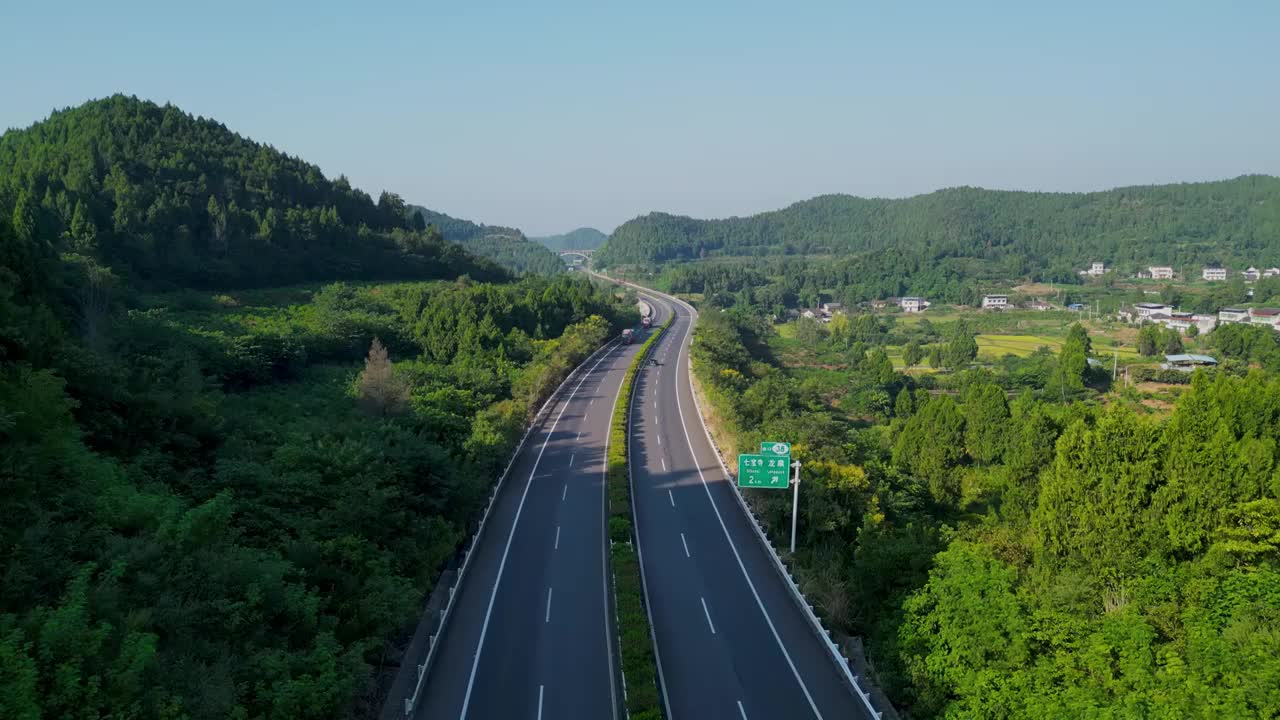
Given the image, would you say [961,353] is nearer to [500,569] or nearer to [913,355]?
[913,355]

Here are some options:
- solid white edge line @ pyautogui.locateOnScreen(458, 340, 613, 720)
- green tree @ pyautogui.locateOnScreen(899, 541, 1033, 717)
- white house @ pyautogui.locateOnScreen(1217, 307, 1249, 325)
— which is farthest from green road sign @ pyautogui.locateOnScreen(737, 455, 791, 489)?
white house @ pyautogui.locateOnScreen(1217, 307, 1249, 325)

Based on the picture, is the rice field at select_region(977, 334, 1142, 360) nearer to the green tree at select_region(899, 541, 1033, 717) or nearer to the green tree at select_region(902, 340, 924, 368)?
the green tree at select_region(902, 340, 924, 368)

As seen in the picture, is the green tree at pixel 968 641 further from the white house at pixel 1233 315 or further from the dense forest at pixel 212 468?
the white house at pixel 1233 315

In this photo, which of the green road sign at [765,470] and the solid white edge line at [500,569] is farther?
the green road sign at [765,470]

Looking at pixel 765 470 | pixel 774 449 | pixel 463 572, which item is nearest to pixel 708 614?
pixel 765 470

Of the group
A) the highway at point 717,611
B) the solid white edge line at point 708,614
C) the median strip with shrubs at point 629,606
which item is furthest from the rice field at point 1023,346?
the solid white edge line at point 708,614

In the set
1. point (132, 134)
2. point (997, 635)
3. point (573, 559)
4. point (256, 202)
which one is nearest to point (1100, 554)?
point (997, 635)

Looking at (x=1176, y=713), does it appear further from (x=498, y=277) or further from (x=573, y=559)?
(x=498, y=277)
